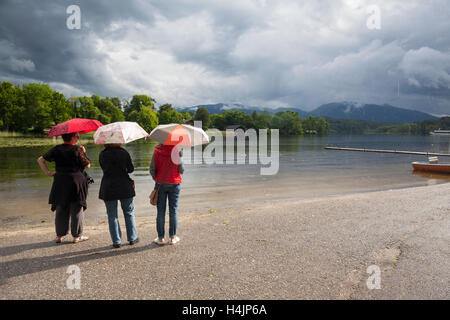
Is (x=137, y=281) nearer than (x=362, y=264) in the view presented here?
Yes

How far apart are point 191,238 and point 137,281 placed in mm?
2228

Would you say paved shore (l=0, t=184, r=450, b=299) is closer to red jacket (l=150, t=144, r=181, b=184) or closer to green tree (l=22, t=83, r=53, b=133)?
red jacket (l=150, t=144, r=181, b=184)

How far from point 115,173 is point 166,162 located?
3.64 feet

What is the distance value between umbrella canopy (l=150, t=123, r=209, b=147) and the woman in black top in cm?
175

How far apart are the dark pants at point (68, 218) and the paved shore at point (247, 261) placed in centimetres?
31

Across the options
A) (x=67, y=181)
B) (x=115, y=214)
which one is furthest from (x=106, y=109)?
(x=115, y=214)

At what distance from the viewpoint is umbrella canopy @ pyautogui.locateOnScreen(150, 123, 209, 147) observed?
18.7ft

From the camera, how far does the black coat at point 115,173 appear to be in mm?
5750

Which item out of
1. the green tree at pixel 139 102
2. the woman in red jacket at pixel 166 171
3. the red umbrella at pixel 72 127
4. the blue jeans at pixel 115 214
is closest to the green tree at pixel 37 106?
the green tree at pixel 139 102

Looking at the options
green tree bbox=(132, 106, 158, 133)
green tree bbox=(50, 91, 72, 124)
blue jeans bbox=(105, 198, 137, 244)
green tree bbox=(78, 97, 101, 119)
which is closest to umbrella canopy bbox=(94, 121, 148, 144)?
blue jeans bbox=(105, 198, 137, 244)

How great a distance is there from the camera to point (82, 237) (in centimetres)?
666

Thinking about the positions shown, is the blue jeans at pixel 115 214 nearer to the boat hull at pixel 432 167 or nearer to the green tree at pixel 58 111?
the boat hull at pixel 432 167
